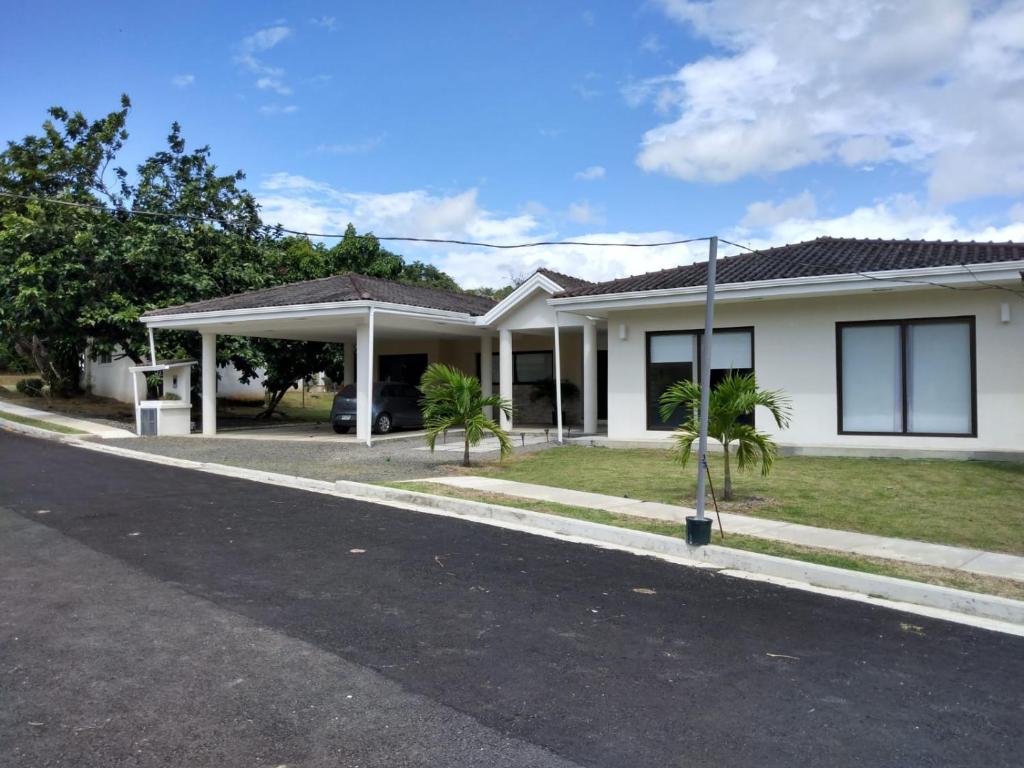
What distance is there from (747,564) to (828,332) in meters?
9.10

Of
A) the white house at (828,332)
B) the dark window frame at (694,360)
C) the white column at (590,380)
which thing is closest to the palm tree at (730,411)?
the white house at (828,332)

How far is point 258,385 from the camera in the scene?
123 ft

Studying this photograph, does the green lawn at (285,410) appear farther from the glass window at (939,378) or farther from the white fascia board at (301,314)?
the glass window at (939,378)

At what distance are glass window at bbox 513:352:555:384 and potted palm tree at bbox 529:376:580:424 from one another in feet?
1.08

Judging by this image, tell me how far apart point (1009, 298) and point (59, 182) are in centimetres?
2887

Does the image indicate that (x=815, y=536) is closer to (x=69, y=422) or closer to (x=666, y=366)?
(x=666, y=366)

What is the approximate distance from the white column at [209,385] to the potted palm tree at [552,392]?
9.29 m

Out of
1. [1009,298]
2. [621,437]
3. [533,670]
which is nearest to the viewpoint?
[533,670]

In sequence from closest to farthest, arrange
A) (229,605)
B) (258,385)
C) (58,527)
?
(229,605)
(58,527)
(258,385)

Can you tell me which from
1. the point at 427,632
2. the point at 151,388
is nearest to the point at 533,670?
the point at 427,632

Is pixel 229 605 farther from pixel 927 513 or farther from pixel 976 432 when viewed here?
pixel 976 432

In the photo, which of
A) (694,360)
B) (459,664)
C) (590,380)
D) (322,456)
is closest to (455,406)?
(322,456)

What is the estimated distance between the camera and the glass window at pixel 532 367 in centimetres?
2542

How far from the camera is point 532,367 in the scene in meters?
25.8
